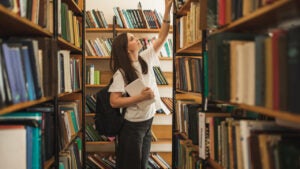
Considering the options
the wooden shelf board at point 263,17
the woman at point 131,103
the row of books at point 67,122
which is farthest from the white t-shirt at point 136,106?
the wooden shelf board at point 263,17

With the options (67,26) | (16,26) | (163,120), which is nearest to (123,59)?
(67,26)

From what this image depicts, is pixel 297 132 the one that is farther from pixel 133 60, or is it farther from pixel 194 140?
pixel 133 60

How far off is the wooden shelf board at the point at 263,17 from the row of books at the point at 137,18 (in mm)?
2367

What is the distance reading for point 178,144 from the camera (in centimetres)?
267

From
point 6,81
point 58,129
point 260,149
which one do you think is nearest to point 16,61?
point 6,81

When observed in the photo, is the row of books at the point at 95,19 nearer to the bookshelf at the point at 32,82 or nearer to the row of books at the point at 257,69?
the bookshelf at the point at 32,82

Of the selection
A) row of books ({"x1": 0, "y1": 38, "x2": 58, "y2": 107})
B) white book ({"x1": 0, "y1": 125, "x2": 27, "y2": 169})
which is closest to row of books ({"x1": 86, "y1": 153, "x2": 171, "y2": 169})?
row of books ({"x1": 0, "y1": 38, "x2": 58, "y2": 107})

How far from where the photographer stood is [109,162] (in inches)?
146

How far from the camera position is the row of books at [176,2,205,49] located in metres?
2.03

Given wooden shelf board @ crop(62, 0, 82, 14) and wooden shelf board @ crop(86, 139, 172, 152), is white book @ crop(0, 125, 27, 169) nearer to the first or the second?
wooden shelf board @ crop(62, 0, 82, 14)

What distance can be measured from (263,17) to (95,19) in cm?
294

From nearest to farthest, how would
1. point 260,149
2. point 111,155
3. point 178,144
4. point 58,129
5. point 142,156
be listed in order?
1. point 260,149
2. point 58,129
3. point 142,156
4. point 178,144
5. point 111,155

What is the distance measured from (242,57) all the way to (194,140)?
0.98 meters

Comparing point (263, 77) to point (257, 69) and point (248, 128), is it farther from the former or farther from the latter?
point (248, 128)
